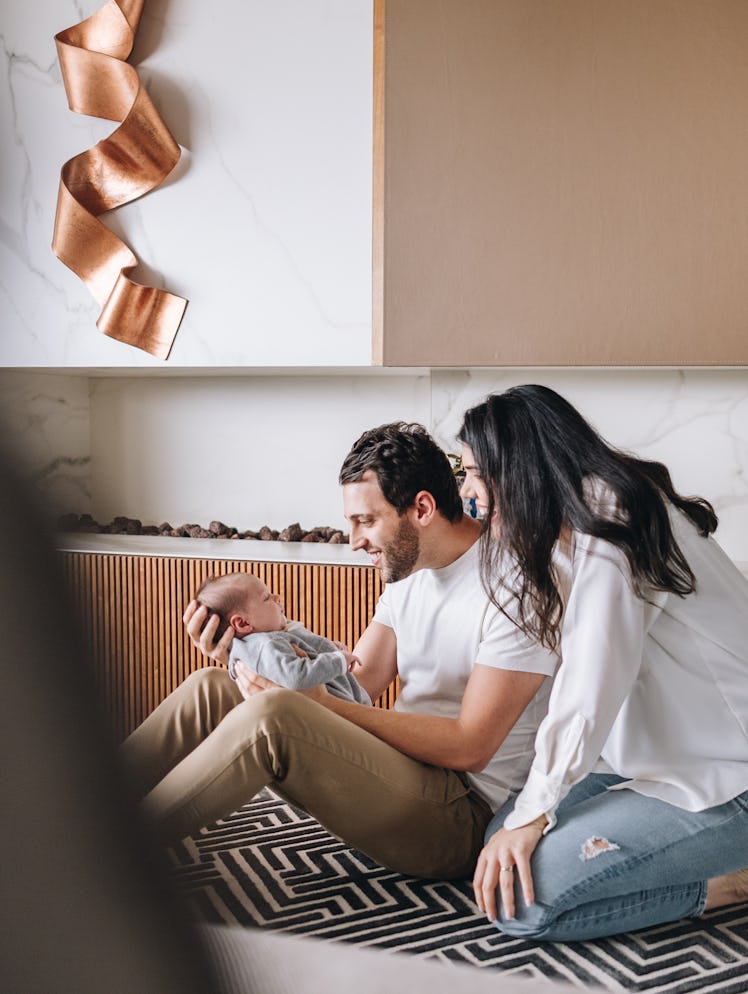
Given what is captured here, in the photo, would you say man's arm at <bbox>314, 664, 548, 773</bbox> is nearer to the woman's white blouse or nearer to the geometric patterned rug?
the woman's white blouse

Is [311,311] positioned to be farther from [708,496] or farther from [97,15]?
[708,496]

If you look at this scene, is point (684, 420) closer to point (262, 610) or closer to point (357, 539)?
point (357, 539)

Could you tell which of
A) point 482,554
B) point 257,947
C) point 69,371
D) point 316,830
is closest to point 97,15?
point 69,371

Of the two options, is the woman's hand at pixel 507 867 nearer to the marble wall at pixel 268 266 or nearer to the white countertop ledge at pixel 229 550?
the white countertop ledge at pixel 229 550

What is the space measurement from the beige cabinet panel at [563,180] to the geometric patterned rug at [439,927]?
1.20m

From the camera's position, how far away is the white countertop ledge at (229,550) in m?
2.66

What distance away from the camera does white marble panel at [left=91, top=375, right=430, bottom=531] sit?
3064 millimetres

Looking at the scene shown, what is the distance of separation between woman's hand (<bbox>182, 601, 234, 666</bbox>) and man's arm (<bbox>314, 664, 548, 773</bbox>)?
0.30 meters

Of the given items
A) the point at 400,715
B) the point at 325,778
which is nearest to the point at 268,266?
the point at 400,715

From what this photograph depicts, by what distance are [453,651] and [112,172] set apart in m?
1.66

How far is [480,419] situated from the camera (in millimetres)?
1642

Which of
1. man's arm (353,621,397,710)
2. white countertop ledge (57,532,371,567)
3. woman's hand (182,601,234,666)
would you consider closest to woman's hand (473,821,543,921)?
man's arm (353,621,397,710)

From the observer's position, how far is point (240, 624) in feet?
5.99

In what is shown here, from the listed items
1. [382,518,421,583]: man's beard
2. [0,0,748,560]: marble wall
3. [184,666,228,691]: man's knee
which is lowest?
[184,666,228,691]: man's knee
